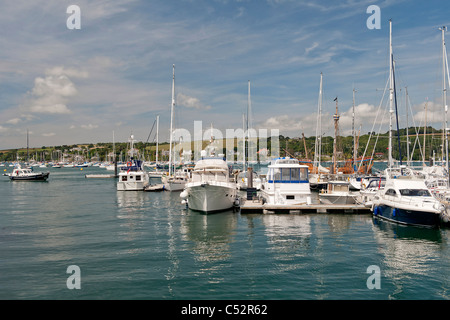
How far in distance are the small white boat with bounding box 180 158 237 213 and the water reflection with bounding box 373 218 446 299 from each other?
14.3 metres

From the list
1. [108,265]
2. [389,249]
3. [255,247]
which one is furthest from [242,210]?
[108,265]

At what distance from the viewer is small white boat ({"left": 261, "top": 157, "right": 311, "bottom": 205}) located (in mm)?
32938

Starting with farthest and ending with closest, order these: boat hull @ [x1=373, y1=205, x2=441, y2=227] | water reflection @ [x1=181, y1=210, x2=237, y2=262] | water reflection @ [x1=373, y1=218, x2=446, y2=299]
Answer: boat hull @ [x1=373, y1=205, x2=441, y2=227] → water reflection @ [x1=181, y1=210, x2=237, y2=262] → water reflection @ [x1=373, y1=218, x2=446, y2=299]

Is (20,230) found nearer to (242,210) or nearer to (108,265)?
(108,265)

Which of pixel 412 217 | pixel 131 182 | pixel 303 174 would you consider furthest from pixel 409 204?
pixel 131 182

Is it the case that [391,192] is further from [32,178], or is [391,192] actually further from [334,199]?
[32,178]

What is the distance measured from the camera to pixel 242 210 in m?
33.2

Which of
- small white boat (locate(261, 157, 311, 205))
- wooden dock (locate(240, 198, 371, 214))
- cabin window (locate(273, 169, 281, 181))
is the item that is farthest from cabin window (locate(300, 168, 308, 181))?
wooden dock (locate(240, 198, 371, 214))

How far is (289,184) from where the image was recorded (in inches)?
1313

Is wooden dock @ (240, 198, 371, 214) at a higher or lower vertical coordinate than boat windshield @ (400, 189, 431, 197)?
lower

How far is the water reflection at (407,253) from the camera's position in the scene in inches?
612

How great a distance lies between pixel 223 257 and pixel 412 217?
53.2 feet

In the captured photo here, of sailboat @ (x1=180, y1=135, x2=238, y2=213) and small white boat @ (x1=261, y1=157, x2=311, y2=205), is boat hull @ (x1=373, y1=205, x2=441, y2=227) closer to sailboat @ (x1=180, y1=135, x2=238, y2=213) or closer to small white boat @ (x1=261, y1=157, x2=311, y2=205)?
small white boat @ (x1=261, y1=157, x2=311, y2=205)
